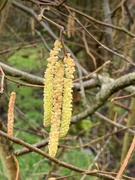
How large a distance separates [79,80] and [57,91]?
82 centimetres

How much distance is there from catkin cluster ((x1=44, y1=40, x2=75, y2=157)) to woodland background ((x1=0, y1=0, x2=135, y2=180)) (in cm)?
10

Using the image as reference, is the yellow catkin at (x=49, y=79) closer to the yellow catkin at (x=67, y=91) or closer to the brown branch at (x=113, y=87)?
the yellow catkin at (x=67, y=91)

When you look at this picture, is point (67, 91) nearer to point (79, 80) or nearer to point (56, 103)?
point (56, 103)

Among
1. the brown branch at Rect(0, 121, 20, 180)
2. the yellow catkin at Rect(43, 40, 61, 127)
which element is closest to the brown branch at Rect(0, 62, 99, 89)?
the brown branch at Rect(0, 121, 20, 180)

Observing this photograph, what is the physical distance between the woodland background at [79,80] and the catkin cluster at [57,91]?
0.33 feet

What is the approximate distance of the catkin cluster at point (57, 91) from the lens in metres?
0.92

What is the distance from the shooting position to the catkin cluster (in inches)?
36.1

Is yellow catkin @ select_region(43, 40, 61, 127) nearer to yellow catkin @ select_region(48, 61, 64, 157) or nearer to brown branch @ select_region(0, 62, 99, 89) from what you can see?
yellow catkin @ select_region(48, 61, 64, 157)

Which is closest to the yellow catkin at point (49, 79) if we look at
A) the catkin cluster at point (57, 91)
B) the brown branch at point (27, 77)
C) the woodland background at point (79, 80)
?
the catkin cluster at point (57, 91)

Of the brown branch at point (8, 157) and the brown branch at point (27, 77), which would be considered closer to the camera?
the brown branch at point (8, 157)

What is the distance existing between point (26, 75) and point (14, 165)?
0.73m

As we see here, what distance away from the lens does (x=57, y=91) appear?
932 mm

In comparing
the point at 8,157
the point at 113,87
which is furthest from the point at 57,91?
the point at 113,87

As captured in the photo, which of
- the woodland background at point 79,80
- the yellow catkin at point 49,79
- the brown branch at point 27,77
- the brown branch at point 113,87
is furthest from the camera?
the brown branch at point 27,77
